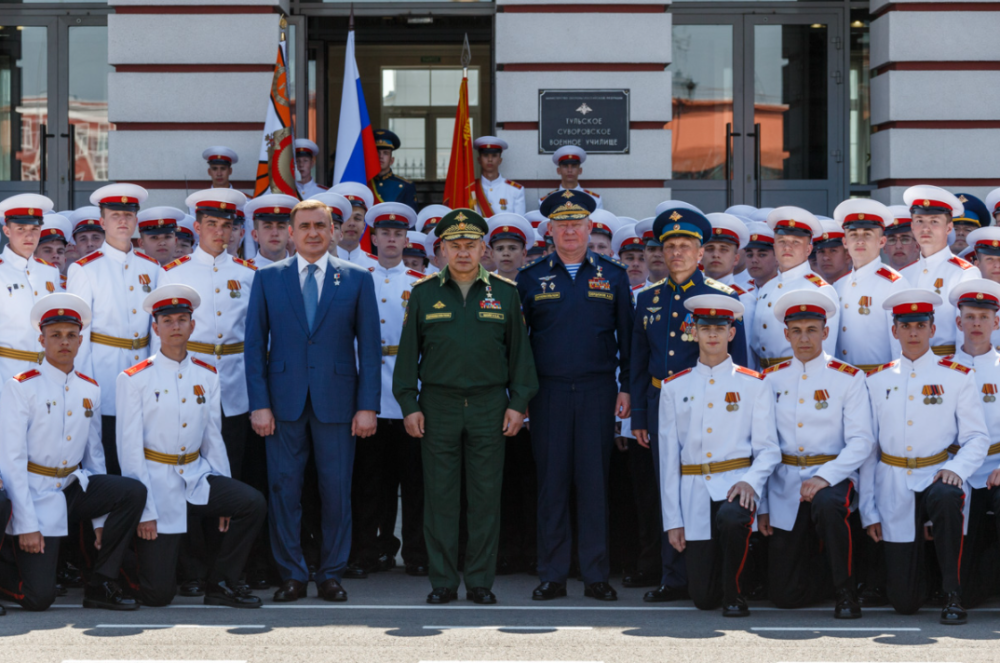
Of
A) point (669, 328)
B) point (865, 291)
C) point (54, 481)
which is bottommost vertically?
point (54, 481)

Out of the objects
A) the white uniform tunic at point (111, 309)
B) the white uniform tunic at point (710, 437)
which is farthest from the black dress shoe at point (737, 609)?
the white uniform tunic at point (111, 309)

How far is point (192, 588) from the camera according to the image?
739cm

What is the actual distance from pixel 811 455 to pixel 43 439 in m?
4.16

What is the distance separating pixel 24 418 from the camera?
22.9 feet

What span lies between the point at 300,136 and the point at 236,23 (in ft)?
4.47

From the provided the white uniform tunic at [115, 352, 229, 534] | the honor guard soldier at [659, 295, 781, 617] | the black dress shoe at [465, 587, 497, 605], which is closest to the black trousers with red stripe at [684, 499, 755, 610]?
the honor guard soldier at [659, 295, 781, 617]

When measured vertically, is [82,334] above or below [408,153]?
below

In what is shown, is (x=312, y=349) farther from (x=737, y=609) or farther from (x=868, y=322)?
(x=868, y=322)

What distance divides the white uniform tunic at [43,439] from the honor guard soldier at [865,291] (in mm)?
4449

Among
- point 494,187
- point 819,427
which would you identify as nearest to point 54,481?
point 819,427

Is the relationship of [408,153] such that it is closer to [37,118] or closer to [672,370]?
[37,118]

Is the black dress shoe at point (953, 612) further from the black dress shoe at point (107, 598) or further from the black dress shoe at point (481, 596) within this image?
the black dress shoe at point (107, 598)

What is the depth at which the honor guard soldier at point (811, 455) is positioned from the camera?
6.98 meters

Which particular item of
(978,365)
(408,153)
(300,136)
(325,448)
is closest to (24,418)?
(325,448)
